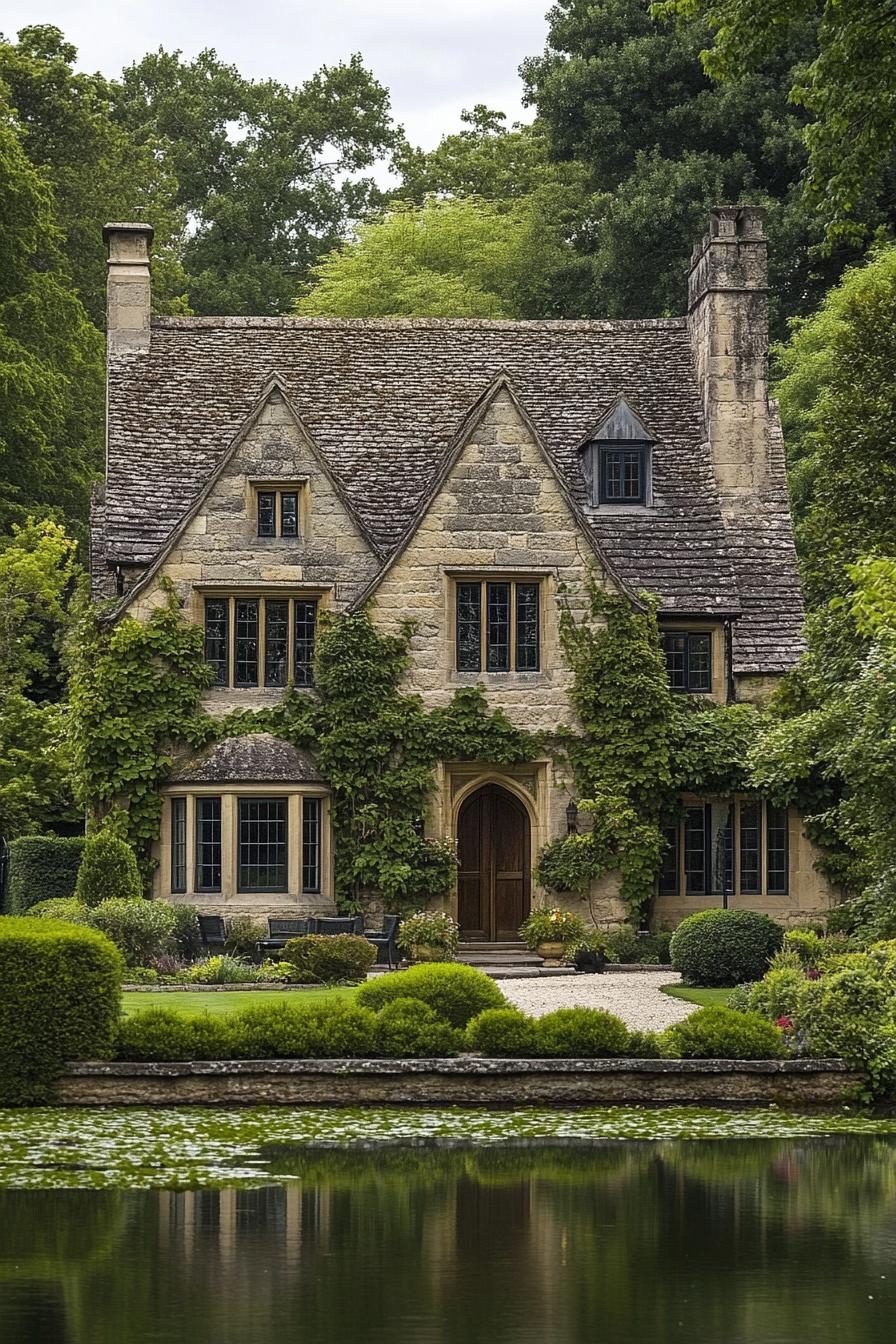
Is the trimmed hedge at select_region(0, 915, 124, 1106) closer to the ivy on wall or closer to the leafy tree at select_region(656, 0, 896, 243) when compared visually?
the leafy tree at select_region(656, 0, 896, 243)

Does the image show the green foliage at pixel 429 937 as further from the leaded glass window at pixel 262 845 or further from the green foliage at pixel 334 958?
the green foliage at pixel 334 958

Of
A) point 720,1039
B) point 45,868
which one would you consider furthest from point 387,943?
point 720,1039

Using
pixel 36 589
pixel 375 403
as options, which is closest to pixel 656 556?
pixel 375 403

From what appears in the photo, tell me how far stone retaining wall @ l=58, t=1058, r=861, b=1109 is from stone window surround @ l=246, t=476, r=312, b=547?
14787 millimetres

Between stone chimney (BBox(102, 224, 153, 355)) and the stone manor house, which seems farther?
stone chimney (BBox(102, 224, 153, 355))

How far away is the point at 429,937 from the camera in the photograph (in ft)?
96.6

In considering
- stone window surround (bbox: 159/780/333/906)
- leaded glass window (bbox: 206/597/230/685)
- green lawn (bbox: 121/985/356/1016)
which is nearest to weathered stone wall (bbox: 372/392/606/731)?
leaded glass window (bbox: 206/597/230/685)

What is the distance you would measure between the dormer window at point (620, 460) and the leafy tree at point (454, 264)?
63.7 feet

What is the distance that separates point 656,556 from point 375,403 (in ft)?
19.3

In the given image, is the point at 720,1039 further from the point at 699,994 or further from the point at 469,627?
the point at 469,627

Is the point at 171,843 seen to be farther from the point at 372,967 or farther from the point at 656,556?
the point at 656,556

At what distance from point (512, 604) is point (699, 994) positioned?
346 inches

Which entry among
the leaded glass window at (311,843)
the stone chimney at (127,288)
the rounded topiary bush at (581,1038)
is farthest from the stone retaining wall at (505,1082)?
the stone chimney at (127,288)

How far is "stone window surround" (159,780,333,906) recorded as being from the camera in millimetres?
30609
